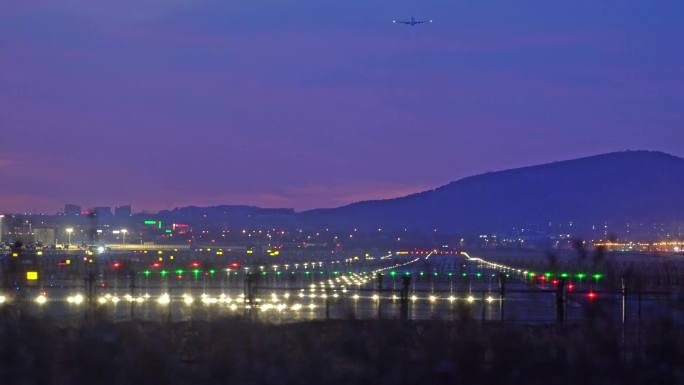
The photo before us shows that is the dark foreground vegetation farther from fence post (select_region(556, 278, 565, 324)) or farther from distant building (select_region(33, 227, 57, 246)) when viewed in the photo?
distant building (select_region(33, 227, 57, 246))

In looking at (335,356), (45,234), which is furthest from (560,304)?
(45,234)

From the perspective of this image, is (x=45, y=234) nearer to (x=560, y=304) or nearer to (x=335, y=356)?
(x=560, y=304)

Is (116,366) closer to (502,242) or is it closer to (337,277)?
(337,277)

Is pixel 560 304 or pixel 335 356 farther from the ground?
pixel 560 304

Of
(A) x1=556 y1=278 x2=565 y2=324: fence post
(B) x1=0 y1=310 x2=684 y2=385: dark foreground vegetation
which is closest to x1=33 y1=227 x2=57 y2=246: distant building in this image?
(A) x1=556 y1=278 x2=565 y2=324: fence post

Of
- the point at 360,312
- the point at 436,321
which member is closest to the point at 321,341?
the point at 436,321

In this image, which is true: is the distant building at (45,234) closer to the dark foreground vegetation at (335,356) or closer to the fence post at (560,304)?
the fence post at (560,304)

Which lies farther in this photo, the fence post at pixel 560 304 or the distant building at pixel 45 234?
the distant building at pixel 45 234

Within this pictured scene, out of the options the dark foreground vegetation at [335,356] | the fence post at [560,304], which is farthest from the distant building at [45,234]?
the dark foreground vegetation at [335,356]
